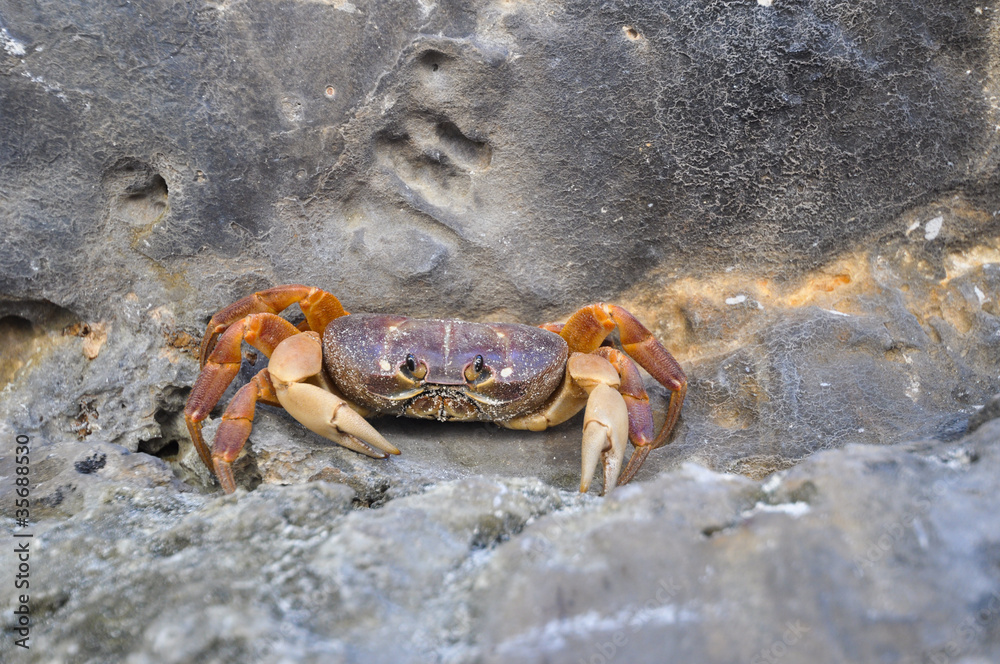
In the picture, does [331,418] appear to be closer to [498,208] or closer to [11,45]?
[498,208]

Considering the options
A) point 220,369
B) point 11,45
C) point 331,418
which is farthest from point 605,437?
point 11,45

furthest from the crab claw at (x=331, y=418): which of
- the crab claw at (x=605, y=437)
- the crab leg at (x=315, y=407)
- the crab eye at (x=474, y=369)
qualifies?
the crab claw at (x=605, y=437)

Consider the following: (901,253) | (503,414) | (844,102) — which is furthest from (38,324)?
(901,253)

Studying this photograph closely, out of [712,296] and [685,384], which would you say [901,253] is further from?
[685,384]

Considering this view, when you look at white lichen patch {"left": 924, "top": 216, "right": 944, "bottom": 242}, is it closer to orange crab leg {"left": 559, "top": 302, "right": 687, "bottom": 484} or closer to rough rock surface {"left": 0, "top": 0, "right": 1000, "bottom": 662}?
rough rock surface {"left": 0, "top": 0, "right": 1000, "bottom": 662}

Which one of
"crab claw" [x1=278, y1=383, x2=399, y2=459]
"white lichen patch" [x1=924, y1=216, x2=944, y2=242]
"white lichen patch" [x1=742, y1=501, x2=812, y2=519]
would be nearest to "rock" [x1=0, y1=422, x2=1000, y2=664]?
"white lichen patch" [x1=742, y1=501, x2=812, y2=519]

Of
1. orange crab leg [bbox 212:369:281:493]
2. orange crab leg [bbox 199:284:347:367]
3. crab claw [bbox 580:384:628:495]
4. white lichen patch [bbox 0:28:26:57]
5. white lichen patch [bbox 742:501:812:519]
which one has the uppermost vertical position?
white lichen patch [bbox 0:28:26:57]
